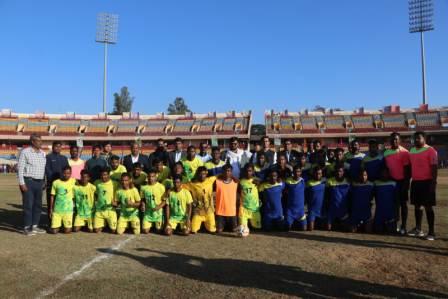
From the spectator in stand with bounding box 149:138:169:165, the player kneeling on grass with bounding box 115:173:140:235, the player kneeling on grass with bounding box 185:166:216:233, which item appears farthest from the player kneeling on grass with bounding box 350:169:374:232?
the player kneeling on grass with bounding box 115:173:140:235

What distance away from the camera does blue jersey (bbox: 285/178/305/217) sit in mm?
7938

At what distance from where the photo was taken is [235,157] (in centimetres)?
896

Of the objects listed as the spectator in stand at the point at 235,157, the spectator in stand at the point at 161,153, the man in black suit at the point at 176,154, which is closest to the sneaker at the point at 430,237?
the spectator in stand at the point at 235,157

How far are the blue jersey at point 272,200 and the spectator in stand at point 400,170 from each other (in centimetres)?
240

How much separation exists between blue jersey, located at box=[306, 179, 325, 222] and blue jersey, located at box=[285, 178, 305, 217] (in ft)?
0.57

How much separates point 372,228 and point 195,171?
4.19 m

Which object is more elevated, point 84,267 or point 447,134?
point 447,134

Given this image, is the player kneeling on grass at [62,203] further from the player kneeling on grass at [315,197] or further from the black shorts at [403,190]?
the black shorts at [403,190]

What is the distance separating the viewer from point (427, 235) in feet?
22.9

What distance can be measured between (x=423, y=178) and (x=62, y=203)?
7.57m

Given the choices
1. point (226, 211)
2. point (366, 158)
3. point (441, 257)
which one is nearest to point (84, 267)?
point (226, 211)

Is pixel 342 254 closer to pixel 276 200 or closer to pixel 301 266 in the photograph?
pixel 301 266

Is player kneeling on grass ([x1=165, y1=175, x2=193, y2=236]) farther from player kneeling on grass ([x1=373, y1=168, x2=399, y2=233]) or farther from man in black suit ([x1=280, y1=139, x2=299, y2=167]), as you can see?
player kneeling on grass ([x1=373, y1=168, x2=399, y2=233])

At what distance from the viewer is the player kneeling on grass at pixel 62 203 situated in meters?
7.76
